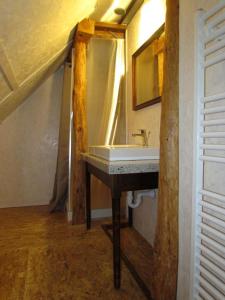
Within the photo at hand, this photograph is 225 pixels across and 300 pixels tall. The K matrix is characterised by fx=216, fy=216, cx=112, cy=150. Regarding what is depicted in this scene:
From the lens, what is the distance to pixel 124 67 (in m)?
2.53

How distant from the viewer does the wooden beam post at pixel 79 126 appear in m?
2.42

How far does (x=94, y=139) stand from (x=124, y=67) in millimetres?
915

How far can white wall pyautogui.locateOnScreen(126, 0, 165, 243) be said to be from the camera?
1833 mm

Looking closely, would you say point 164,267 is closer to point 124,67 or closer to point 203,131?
point 203,131

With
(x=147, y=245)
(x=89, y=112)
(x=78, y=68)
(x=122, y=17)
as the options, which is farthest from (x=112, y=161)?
(x=122, y=17)

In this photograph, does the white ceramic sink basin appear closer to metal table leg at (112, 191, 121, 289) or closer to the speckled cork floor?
metal table leg at (112, 191, 121, 289)

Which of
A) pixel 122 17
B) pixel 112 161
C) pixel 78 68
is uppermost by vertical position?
pixel 122 17

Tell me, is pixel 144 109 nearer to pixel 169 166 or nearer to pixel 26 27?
pixel 169 166

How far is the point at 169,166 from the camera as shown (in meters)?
1.12

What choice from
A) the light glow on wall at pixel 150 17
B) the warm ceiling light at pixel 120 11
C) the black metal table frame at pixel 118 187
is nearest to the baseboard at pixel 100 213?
the black metal table frame at pixel 118 187

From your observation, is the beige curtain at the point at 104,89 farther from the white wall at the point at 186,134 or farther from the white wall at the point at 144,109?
the white wall at the point at 186,134

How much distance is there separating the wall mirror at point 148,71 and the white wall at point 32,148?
1.46 m

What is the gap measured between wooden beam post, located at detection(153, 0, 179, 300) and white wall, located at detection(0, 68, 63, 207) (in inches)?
94.8

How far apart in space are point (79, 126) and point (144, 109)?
0.79m
